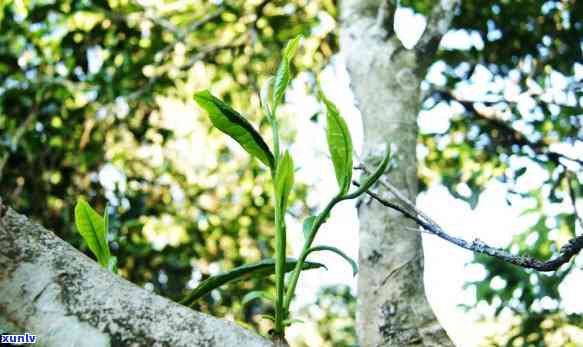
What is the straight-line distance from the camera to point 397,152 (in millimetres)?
1097

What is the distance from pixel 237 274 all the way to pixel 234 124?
26 centimetres

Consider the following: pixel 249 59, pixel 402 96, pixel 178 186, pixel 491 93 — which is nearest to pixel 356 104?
pixel 402 96

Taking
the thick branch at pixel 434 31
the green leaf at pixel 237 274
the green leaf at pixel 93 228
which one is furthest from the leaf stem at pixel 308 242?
the thick branch at pixel 434 31

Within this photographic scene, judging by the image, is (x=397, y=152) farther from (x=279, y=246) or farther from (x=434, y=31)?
(x=279, y=246)

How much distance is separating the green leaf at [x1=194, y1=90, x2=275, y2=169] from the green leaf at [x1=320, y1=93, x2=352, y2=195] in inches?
3.2

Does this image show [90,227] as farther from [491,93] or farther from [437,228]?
[491,93]

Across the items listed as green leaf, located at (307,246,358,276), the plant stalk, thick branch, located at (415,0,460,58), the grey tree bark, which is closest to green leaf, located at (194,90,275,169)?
the plant stalk

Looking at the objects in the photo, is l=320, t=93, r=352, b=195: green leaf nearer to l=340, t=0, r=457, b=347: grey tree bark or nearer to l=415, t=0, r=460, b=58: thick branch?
l=340, t=0, r=457, b=347: grey tree bark

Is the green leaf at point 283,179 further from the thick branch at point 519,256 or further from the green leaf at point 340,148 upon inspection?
the thick branch at point 519,256

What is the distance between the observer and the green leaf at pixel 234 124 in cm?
73

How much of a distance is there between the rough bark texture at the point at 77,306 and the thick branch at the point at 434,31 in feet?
2.48

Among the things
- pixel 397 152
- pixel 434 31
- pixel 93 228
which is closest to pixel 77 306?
pixel 93 228

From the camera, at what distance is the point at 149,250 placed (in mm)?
2416

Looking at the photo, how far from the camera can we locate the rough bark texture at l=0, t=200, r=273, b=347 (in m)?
0.57
